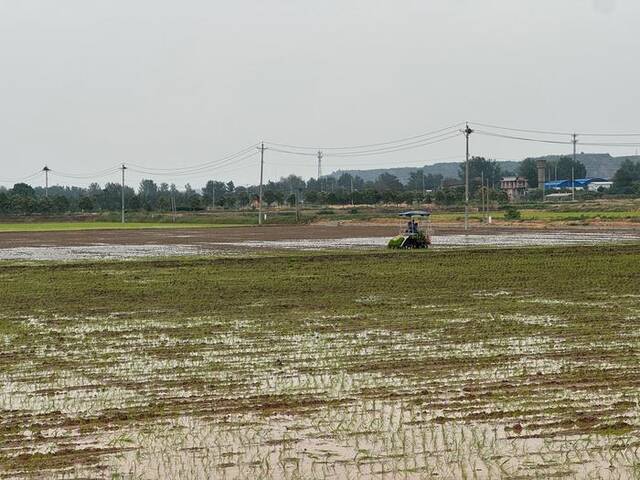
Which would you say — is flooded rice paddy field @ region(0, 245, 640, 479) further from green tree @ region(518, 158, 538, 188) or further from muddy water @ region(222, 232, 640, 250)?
green tree @ region(518, 158, 538, 188)

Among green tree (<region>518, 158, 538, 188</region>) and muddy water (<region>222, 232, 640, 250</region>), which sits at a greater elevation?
green tree (<region>518, 158, 538, 188</region>)

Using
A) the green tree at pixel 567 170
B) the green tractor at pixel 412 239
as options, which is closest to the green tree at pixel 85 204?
the green tractor at pixel 412 239

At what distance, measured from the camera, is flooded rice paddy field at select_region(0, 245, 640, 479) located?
7207mm

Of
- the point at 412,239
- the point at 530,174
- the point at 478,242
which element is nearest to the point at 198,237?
the point at 478,242

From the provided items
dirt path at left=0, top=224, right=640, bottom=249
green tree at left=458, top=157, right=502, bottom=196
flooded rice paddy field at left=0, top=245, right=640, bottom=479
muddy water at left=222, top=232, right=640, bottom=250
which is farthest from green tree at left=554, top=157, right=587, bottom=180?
flooded rice paddy field at left=0, top=245, right=640, bottom=479

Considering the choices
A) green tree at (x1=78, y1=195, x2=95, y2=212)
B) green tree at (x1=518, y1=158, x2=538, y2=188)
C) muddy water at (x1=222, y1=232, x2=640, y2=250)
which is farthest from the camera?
green tree at (x1=518, y1=158, x2=538, y2=188)

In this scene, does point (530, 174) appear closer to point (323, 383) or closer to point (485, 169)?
point (485, 169)

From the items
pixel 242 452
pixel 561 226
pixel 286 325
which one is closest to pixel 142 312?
pixel 286 325

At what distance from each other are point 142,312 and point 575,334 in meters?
7.32

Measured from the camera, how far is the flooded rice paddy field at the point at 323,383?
7207 mm

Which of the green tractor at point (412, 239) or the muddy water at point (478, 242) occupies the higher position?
the green tractor at point (412, 239)

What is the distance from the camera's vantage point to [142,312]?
16.5 meters

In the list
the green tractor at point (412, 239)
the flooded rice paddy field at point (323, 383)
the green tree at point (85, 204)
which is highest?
the green tree at point (85, 204)

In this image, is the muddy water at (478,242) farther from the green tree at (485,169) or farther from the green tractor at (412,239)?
the green tree at (485,169)
